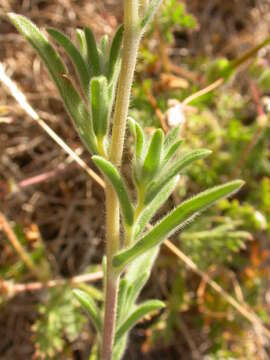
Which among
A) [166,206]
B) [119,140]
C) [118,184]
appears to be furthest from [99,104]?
[166,206]

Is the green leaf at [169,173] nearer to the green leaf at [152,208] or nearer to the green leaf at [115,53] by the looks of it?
the green leaf at [152,208]

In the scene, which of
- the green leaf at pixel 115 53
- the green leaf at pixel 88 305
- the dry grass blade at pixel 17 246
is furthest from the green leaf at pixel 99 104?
the dry grass blade at pixel 17 246

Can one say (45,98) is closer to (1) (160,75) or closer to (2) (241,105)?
(1) (160,75)

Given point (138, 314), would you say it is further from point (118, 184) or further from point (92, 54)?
point (92, 54)

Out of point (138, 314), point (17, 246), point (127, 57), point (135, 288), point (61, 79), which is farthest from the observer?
point (17, 246)

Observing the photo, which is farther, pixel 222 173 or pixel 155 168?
pixel 222 173

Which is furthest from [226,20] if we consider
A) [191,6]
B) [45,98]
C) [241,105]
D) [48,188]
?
[48,188]
